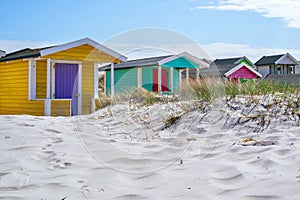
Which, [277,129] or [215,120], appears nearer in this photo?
[277,129]

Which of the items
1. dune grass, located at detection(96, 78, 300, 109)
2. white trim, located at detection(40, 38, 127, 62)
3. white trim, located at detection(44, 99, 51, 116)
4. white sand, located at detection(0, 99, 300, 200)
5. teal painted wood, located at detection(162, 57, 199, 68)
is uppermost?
teal painted wood, located at detection(162, 57, 199, 68)

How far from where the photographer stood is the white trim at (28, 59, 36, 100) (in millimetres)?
10789

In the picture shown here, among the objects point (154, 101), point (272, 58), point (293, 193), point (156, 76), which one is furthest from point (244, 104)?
point (272, 58)

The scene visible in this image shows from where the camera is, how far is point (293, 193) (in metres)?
2.54

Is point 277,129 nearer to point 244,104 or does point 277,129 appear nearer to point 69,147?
point 244,104

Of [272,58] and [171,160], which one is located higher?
[272,58]

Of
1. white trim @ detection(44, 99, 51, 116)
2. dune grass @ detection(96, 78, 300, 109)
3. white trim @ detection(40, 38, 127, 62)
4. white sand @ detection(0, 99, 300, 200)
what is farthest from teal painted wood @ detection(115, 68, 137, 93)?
white sand @ detection(0, 99, 300, 200)

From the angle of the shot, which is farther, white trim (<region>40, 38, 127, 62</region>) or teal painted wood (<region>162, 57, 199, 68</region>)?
teal painted wood (<region>162, 57, 199, 68</region>)

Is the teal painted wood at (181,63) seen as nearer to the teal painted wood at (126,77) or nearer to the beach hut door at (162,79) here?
the beach hut door at (162,79)

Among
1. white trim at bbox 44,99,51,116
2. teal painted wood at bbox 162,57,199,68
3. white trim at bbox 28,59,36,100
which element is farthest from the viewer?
teal painted wood at bbox 162,57,199,68

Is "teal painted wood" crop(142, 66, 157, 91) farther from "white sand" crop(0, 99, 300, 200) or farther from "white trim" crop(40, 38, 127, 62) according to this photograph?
"white sand" crop(0, 99, 300, 200)

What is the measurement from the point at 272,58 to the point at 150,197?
38.4 m

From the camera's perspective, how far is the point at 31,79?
1080 centimetres

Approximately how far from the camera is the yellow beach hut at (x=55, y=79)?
10539 millimetres
